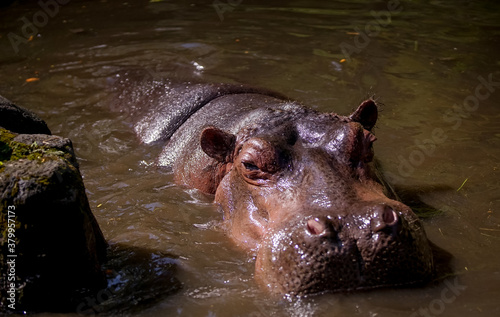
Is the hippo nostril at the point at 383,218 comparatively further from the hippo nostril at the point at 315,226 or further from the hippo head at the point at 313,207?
the hippo nostril at the point at 315,226

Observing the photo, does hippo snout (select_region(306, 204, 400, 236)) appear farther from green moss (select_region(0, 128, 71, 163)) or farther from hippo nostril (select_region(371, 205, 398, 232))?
green moss (select_region(0, 128, 71, 163))

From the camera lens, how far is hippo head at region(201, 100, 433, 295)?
3279mm

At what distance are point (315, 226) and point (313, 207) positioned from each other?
0.29 m

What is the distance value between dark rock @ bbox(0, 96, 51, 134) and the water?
963 millimetres

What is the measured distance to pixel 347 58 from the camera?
30.2 feet

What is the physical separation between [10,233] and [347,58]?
705 cm

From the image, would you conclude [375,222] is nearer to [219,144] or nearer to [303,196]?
[303,196]

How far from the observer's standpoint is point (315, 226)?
3.31m

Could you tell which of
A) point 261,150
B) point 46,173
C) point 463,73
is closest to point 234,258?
point 261,150

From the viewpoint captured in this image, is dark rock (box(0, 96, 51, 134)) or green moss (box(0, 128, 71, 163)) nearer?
green moss (box(0, 128, 71, 163))

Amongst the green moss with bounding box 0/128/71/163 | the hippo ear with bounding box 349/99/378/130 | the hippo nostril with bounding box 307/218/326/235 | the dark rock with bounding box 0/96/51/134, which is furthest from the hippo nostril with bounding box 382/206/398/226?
the dark rock with bounding box 0/96/51/134

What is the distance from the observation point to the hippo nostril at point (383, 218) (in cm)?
325

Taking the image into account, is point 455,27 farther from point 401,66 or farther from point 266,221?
point 266,221

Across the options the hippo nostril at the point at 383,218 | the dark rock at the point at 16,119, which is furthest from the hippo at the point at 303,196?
the dark rock at the point at 16,119
